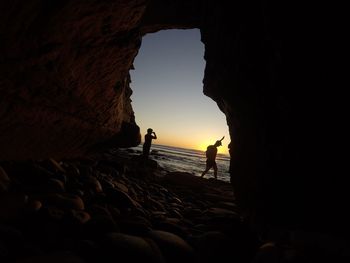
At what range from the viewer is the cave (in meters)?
2.88

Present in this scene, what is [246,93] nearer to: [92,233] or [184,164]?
[92,233]

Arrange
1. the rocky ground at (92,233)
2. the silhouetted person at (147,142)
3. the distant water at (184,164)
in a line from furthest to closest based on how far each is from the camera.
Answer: the distant water at (184,164), the silhouetted person at (147,142), the rocky ground at (92,233)

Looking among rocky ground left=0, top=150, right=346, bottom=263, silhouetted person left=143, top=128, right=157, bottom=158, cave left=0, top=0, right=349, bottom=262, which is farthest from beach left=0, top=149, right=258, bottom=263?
silhouetted person left=143, top=128, right=157, bottom=158

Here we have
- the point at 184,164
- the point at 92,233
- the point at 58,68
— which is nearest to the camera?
the point at 92,233

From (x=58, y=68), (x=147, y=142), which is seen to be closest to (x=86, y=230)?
(x=58, y=68)

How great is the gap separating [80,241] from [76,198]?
1.06 m

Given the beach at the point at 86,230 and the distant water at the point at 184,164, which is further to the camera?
the distant water at the point at 184,164

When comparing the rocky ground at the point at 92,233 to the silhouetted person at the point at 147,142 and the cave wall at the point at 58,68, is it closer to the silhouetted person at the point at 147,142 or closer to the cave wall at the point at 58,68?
the cave wall at the point at 58,68

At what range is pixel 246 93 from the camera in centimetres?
459

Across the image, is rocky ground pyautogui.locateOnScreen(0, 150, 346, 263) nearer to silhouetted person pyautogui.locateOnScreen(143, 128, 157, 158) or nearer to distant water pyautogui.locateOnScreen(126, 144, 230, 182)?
silhouetted person pyautogui.locateOnScreen(143, 128, 157, 158)

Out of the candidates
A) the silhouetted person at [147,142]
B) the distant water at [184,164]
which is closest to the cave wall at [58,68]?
the silhouetted person at [147,142]

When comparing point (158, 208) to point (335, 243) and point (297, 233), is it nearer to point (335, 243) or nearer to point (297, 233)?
point (297, 233)

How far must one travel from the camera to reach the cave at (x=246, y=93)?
9.46 ft

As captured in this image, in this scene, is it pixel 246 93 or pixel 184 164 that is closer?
pixel 246 93
